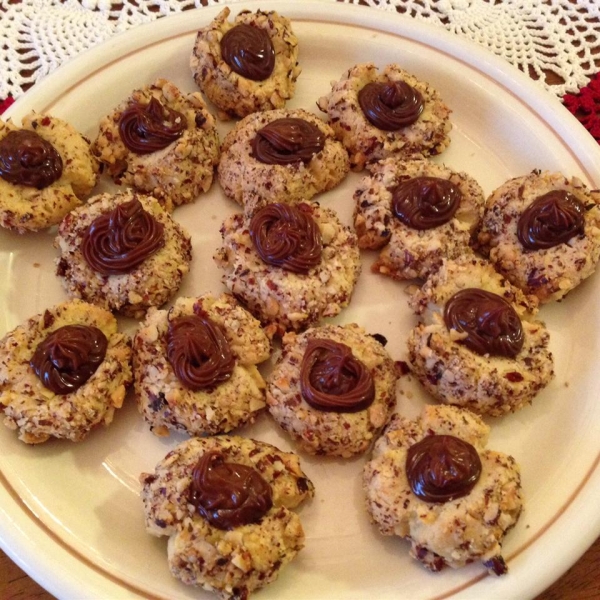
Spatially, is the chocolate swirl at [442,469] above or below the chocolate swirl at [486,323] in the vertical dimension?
below

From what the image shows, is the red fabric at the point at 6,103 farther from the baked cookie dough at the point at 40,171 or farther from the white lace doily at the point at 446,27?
the baked cookie dough at the point at 40,171

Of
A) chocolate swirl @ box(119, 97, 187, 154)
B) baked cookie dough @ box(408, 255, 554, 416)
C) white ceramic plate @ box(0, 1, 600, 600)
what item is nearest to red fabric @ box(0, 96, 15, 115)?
white ceramic plate @ box(0, 1, 600, 600)

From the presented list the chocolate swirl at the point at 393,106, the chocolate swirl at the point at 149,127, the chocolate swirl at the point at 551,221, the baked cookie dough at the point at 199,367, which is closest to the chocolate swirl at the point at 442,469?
the baked cookie dough at the point at 199,367

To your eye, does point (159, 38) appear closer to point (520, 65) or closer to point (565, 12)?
point (520, 65)

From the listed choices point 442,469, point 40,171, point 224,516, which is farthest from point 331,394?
point 40,171

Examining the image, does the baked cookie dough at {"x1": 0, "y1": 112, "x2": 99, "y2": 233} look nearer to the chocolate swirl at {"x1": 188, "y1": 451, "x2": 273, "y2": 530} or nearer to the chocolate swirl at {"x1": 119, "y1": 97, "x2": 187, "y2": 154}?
the chocolate swirl at {"x1": 119, "y1": 97, "x2": 187, "y2": 154}

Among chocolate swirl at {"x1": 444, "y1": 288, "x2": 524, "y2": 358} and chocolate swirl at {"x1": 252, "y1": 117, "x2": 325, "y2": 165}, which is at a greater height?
chocolate swirl at {"x1": 252, "y1": 117, "x2": 325, "y2": 165}
